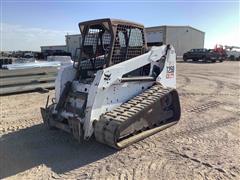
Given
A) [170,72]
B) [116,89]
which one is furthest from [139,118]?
[170,72]

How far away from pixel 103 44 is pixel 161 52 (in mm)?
1296

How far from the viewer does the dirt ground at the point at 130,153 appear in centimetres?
391

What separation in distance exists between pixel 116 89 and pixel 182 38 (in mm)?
38058

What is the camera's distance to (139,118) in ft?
16.4

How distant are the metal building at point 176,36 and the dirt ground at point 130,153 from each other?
32522mm

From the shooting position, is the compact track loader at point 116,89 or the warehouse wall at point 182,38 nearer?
the compact track loader at point 116,89

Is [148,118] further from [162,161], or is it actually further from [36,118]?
[36,118]

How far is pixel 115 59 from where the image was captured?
526 cm

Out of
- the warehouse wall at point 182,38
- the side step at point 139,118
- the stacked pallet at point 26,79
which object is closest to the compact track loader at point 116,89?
the side step at point 139,118

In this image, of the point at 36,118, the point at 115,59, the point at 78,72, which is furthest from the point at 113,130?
the point at 36,118

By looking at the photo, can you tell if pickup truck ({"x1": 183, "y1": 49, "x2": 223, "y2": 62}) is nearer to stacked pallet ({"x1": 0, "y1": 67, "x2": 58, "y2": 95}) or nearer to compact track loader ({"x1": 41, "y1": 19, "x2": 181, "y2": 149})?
stacked pallet ({"x1": 0, "y1": 67, "x2": 58, "y2": 95})

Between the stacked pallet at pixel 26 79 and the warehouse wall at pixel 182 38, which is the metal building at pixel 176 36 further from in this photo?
the stacked pallet at pixel 26 79

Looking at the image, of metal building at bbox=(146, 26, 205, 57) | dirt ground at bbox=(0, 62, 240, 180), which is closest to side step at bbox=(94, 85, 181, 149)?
dirt ground at bbox=(0, 62, 240, 180)

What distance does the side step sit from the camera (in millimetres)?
4426
